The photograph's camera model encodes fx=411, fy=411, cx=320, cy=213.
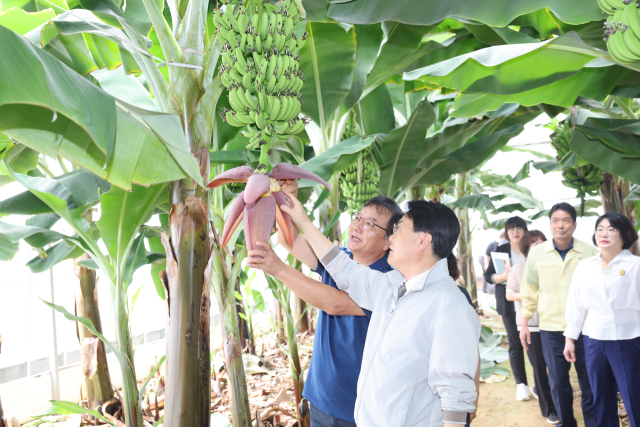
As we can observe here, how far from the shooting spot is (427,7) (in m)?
1.54

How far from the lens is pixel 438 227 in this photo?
3.92ft

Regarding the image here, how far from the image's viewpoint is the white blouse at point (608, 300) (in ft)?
7.25

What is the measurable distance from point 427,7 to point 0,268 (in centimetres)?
341

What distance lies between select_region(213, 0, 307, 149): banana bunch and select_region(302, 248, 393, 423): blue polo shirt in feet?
2.68

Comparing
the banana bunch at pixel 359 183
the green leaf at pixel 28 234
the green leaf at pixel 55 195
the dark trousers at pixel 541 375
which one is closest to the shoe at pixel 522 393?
the dark trousers at pixel 541 375

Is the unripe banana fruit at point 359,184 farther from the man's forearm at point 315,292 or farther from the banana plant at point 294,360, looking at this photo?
the man's forearm at point 315,292

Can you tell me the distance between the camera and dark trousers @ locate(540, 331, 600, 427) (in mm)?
2539

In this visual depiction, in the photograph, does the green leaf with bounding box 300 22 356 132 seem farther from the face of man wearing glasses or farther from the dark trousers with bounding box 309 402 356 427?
the dark trousers with bounding box 309 402 356 427

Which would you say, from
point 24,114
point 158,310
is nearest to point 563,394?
point 24,114

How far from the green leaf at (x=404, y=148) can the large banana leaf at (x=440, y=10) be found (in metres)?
1.09

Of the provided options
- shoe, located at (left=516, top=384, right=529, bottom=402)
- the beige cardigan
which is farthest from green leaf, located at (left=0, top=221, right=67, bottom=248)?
shoe, located at (left=516, top=384, right=529, bottom=402)

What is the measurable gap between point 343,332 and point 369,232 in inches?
15.4

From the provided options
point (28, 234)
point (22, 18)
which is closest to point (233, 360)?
point (28, 234)

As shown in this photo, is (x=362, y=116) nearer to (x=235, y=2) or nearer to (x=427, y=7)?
(x=427, y=7)
